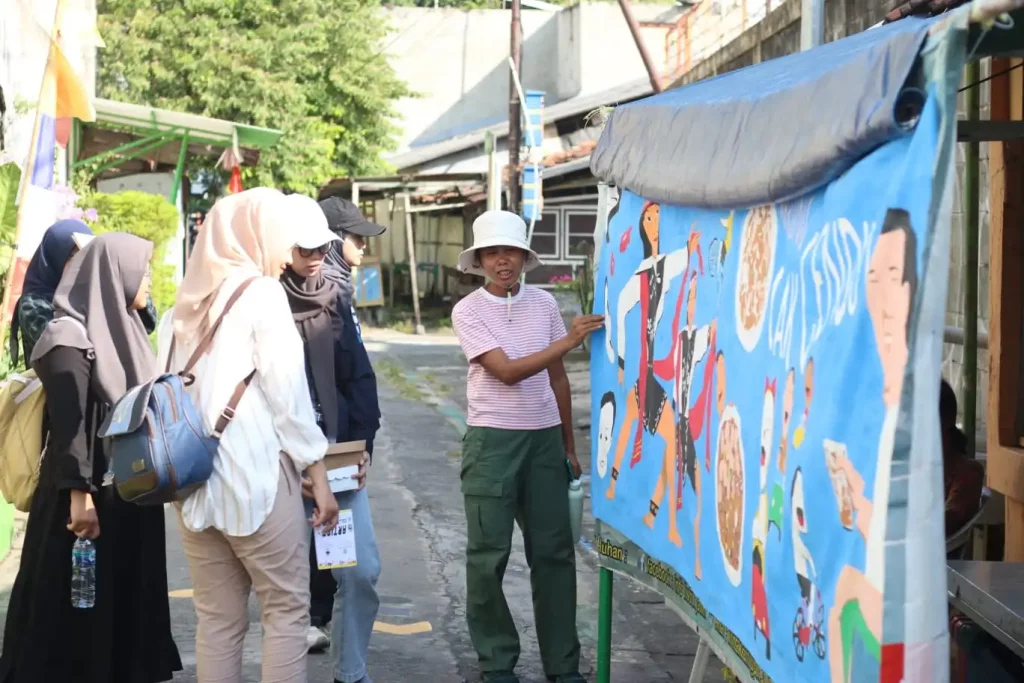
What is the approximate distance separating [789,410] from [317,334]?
246 centimetres

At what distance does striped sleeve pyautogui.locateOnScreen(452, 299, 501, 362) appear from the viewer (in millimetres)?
5164

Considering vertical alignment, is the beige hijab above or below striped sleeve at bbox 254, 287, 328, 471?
above

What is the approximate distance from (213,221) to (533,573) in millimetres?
2031

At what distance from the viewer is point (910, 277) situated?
2383 mm

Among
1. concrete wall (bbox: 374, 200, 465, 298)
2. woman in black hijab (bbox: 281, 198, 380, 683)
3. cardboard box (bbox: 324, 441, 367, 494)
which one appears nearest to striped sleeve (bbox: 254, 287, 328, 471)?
cardboard box (bbox: 324, 441, 367, 494)

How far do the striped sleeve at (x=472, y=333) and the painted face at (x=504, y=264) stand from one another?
0.16 metres

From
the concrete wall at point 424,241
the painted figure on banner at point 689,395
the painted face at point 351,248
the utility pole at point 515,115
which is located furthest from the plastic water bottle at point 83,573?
the concrete wall at point 424,241

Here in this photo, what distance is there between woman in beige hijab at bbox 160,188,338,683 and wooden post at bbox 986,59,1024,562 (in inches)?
99.0

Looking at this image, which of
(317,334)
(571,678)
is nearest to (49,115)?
(317,334)

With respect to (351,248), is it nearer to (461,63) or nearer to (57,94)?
(57,94)

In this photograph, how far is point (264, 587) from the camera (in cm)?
412

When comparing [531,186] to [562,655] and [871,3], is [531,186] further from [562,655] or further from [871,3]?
[562,655]

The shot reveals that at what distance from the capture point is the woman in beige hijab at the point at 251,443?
3980 millimetres

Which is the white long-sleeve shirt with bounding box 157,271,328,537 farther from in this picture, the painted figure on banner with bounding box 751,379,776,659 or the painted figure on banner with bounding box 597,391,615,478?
the painted figure on banner with bounding box 751,379,776,659
